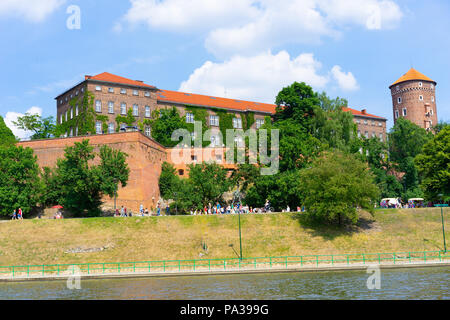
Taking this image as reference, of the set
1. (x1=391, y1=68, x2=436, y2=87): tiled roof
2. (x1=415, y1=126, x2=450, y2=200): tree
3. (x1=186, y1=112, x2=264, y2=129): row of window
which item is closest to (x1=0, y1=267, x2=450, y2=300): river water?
(x1=415, y1=126, x2=450, y2=200): tree

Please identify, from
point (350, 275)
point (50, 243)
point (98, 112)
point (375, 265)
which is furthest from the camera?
point (98, 112)

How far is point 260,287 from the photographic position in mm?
24484

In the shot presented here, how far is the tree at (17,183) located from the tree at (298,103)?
40.4 metres

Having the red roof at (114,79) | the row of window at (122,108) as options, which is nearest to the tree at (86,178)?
the row of window at (122,108)

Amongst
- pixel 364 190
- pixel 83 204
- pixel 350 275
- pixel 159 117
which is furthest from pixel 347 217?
pixel 159 117

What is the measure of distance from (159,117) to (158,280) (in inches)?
1807

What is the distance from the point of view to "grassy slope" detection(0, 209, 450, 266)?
3758 centimetres

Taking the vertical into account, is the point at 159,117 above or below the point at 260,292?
above

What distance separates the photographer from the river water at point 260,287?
21484 mm

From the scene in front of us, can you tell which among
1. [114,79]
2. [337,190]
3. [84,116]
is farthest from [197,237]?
[114,79]

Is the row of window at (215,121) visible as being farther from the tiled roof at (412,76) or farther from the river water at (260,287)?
the river water at (260,287)
